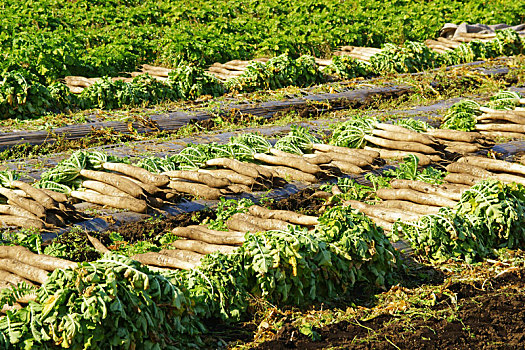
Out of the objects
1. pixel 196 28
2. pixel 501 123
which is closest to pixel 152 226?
pixel 501 123

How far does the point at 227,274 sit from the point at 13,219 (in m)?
2.49

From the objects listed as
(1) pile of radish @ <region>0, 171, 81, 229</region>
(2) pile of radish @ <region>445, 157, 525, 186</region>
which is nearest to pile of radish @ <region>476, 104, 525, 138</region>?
(2) pile of radish @ <region>445, 157, 525, 186</region>

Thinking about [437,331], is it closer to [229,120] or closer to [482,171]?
[482,171]

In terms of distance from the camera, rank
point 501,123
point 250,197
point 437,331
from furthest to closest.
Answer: point 501,123
point 250,197
point 437,331

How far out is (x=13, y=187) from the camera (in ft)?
23.3

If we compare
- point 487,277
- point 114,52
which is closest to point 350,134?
point 487,277

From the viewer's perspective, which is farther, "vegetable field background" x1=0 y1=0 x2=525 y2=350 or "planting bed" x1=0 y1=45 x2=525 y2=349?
"vegetable field background" x1=0 y1=0 x2=525 y2=350

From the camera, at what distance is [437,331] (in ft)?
16.2

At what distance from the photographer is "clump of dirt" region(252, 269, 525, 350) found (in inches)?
Answer: 186

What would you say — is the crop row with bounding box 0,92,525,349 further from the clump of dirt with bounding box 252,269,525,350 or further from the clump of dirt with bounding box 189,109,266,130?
the clump of dirt with bounding box 189,109,266,130

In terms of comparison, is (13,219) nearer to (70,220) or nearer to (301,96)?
(70,220)

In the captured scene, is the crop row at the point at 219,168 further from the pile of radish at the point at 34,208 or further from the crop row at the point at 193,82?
the crop row at the point at 193,82

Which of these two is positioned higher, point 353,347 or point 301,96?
point 353,347

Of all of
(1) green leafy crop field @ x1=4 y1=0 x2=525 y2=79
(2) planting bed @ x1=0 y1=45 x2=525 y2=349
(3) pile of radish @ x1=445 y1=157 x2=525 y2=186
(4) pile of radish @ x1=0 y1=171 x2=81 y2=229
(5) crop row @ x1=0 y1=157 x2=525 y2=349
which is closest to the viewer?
(5) crop row @ x1=0 y1=157 x2=525 y2=349
